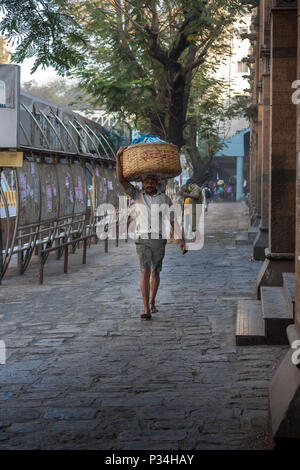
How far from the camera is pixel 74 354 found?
21.6 feet

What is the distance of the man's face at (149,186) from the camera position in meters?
8.51

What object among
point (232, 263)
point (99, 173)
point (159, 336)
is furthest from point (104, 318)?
point (99, 173)

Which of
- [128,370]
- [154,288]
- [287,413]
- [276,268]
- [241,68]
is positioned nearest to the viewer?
[287,413]

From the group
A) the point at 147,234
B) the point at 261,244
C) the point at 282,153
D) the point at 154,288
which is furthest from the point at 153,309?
the point at 261,244

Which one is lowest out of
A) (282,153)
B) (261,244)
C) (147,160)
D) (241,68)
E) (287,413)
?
(287,413)

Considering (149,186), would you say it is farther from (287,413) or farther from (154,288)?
(287,413)

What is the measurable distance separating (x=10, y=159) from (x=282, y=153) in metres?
3.77

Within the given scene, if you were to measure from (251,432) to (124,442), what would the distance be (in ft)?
2.63

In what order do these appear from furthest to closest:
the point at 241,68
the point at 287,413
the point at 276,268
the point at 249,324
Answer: the point at 241,68 → the point at 276,268 → the point at 249,324 → the point at 287,413

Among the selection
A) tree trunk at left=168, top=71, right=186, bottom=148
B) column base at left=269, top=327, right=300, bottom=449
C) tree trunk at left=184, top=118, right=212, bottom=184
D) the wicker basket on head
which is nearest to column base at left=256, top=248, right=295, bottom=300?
the wicker basket on head

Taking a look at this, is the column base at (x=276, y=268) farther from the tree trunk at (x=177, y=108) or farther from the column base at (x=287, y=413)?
the tree trunk at (x=177, y=108)

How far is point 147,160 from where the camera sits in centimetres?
841

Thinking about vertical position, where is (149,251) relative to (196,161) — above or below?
below
